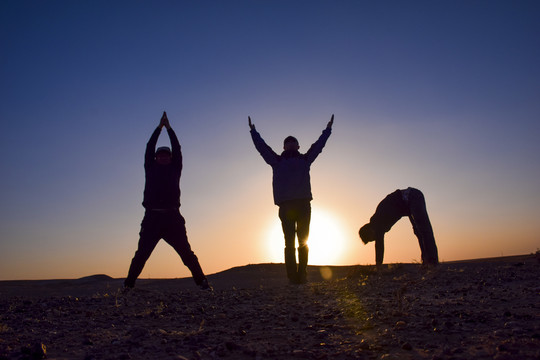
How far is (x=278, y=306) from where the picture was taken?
17.7ft

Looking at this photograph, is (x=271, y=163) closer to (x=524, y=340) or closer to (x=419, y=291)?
(x=419, y=291)

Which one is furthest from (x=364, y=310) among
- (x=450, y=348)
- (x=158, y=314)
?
(x=158, y=314)

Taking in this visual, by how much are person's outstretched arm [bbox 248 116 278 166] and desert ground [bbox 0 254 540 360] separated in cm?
265

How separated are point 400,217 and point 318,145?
145 inches

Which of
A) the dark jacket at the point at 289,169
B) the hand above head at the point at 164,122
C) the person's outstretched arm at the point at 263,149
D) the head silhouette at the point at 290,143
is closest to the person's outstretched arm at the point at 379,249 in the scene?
the dark jacket at the point at 289,169

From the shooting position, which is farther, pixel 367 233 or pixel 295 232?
A: pixel 367 233

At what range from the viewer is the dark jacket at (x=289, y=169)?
823 cm

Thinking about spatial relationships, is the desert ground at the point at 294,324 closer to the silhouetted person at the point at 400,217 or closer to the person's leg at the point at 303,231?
the person's leg at the point at 303,231

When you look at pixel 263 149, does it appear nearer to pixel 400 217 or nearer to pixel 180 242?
pixel 180 242

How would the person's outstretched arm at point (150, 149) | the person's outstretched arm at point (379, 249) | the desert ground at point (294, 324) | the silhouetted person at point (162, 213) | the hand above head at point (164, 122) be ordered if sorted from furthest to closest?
the person's outstretched arm at point (379, 249), the hand above head at point (164, 122), the person's outstretched arm at point (150, 149), the silhouetted person at point (162, 213), the desert ground at point (294, 324)

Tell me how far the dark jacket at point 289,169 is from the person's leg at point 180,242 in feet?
5.97

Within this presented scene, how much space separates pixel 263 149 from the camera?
8680 mm

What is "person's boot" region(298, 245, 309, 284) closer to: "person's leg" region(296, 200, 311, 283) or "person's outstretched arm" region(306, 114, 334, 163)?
"person's leg" region(296, 200, 311, 283)

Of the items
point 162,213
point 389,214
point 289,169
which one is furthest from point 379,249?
point 162,213
